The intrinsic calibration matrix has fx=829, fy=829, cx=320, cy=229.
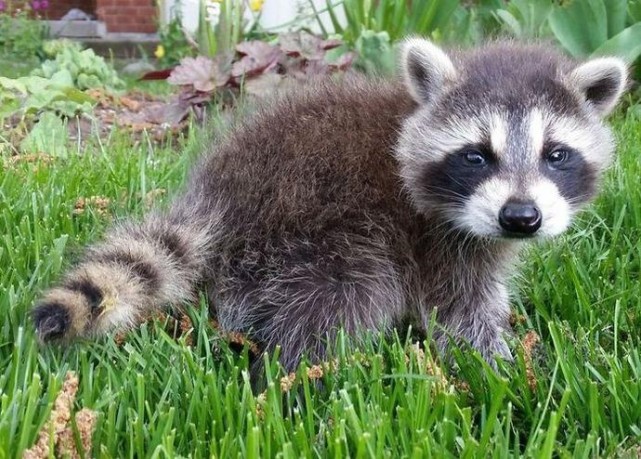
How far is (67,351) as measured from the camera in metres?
2.10

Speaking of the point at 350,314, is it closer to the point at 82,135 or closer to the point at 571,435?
the point at 571,435

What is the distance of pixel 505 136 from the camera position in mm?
2359

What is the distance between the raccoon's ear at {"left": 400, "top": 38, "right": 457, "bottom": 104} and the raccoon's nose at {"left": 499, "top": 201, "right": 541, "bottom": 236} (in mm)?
502

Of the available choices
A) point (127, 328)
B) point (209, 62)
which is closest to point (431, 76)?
point (127, 328)

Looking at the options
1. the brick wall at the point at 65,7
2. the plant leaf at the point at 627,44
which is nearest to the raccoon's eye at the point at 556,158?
the plant leaf at the point at 627,44

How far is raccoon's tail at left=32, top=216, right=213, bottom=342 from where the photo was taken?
1824 mm

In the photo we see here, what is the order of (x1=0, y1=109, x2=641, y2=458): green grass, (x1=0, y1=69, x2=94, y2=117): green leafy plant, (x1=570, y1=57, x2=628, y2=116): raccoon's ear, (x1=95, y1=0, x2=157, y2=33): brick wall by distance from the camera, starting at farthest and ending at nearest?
(x1=95, y1=0, x2=157, y2=33): brick wall
(x1=0, y1=69, x2=94, y2=117): green leafy plant
(x1=570, y1=57, x2=628, y2=116): raccoon's ear
(x1=0, y1=109, x2=641, y2=458): green grass

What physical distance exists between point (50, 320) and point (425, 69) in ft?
4.53

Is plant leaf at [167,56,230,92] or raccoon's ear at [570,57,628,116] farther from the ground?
raccoon's ear at [570,57,628,116]

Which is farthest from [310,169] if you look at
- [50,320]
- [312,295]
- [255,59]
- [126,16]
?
[126,16]

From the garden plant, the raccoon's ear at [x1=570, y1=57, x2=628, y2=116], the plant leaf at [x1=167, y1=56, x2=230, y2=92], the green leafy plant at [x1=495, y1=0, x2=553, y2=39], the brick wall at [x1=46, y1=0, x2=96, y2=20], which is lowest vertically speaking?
the brick wall at [x1=46, y1=0, x2=96, y2=20]

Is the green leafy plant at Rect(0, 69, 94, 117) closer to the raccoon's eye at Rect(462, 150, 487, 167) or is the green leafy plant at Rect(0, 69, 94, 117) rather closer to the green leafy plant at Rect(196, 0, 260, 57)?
the green leafy plant at Rect(196, 0, 260, 57)

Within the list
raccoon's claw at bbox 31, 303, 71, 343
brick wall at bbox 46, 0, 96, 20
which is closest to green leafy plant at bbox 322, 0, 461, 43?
raccoon's claw at bbox 31, 303, 71, 343

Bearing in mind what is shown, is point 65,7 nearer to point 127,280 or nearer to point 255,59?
point 255,59
